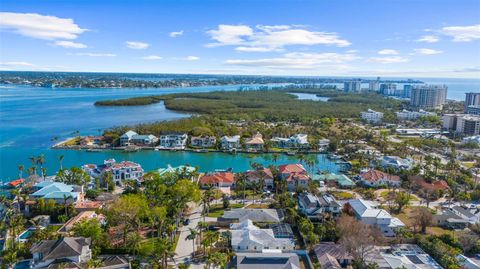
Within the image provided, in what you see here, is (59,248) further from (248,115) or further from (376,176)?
(248,115)

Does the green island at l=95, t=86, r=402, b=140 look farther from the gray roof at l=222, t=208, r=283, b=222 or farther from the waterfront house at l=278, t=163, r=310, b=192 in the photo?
the gray roof at l=222, t=208, r=283, b=222

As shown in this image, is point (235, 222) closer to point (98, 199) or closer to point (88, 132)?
point (98, 199)

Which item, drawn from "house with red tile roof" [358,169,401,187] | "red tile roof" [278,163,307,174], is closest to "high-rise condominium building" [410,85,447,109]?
"house with red tile roof" [358,169,401,187]

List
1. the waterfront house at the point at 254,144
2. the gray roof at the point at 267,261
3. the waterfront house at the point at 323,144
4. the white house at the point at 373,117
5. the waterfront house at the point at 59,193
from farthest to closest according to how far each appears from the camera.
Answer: the white house at the point at 373,117, the waterfront house at the point at 254,144, the waterfront house at the point at 323,144, the waterfront house at the point at 59,193, the gray roof at the point at 267,261

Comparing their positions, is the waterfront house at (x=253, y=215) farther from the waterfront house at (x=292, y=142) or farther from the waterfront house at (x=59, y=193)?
the waterfront house at (x=292, y=142)

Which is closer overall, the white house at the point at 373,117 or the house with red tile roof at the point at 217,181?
the house with red tile roof at the point at 217,181

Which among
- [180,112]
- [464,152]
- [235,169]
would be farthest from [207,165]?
[180,112]

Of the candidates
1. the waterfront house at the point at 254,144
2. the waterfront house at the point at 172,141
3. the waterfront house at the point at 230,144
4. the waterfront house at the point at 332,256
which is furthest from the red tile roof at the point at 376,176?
the waterfront house at the point at 172,141
